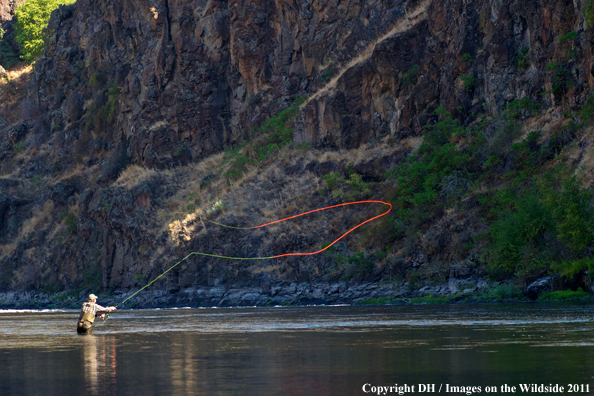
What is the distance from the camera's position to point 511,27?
47906 millimetres

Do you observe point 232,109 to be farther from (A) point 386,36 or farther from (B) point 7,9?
(B) point 7,9

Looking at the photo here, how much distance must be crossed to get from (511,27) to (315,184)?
1565cm

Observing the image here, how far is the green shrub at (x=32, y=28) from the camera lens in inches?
3556

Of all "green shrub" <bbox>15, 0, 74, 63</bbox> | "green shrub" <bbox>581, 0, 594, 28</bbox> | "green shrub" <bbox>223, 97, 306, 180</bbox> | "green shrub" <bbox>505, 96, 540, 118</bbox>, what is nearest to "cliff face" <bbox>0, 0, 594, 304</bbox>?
"green shrub" <bbox>505, 96, 540, 118</bbox>

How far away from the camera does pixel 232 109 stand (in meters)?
65.6

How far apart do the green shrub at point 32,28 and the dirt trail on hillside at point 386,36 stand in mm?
45129

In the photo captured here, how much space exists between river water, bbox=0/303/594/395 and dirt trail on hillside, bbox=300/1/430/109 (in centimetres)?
3346

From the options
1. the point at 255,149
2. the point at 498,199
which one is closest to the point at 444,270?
the point at 498,199

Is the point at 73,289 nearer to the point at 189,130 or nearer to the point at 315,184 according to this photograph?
the point at 189,130

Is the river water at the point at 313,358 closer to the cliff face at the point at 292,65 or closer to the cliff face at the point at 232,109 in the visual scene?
the cliff face at the point at 232,109

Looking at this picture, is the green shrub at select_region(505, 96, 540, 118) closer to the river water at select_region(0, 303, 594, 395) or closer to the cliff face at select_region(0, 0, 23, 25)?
the river water at select_region(0, 303, 594, 395)

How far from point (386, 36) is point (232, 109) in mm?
15840

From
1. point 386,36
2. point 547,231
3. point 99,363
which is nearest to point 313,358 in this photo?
point 99,363

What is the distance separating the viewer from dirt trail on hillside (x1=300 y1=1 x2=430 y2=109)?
54844 mm
